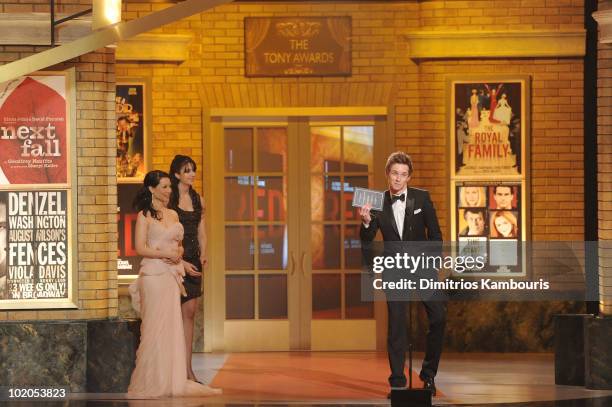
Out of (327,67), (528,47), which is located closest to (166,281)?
(327,67)

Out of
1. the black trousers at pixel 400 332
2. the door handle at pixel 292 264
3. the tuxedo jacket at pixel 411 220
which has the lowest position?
the black trousers at pixel 400 332

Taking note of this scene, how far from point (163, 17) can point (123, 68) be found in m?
3.37

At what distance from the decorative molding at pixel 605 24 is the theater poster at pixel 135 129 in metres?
4.88

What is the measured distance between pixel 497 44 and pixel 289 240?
287cm

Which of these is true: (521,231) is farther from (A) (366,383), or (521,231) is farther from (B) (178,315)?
(B) (178,315)

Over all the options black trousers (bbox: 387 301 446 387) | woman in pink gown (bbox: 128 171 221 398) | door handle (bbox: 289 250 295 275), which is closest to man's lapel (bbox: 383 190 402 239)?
black trousers (bbox: 387 301 446 387)

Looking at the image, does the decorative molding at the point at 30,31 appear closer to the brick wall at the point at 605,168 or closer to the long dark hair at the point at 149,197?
the long dark hair at the point at 149,197

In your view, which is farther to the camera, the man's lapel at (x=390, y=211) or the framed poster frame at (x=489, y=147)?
the framed poster frame at (x=489, y=147)

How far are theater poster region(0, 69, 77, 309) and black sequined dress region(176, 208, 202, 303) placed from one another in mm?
889

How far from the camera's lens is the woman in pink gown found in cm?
1026

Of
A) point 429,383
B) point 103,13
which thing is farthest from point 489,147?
point 103,13

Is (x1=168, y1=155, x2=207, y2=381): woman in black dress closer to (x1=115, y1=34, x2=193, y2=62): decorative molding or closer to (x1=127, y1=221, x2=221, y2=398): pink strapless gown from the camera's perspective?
(x1=127, y1=221, x2=221, y2=398): pink strapless gown

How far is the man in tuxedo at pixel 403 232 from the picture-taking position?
9922 millimetres

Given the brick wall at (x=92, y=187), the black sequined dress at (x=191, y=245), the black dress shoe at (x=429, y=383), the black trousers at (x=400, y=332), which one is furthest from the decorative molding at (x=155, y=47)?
the black dress shoe at (x=429, y=383)
